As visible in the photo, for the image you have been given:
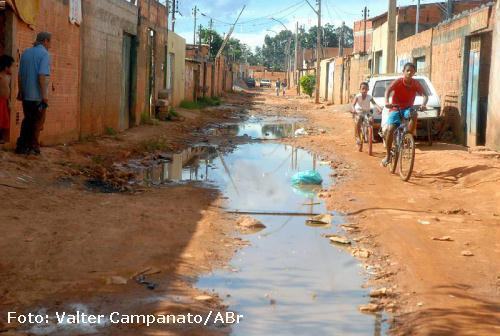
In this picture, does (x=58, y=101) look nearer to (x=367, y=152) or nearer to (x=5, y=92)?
(x=5, y=92)

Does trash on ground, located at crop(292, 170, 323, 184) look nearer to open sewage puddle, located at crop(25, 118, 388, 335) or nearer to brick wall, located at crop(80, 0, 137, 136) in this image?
open sewage puddle, located at crop(25, 118, 388, 335)

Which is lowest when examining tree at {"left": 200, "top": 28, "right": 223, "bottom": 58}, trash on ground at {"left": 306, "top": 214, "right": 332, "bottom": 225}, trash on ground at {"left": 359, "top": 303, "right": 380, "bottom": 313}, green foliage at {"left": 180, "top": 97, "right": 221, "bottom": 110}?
trash on ground at {"left": 359, "top": 303, "right": 380, "bottom": 313}

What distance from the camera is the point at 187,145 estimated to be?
1526 centimetres

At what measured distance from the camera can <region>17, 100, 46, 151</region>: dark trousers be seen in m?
9.38

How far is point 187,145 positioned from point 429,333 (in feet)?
38.4

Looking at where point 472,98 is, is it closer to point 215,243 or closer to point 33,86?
point 33,86

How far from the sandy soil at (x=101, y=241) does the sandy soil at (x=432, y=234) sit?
135 cm

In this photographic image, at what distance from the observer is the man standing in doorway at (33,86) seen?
9.25m

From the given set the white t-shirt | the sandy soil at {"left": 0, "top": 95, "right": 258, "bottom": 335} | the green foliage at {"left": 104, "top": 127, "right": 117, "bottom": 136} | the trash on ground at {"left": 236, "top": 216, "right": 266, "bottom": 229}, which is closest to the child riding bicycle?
the white t-shirt

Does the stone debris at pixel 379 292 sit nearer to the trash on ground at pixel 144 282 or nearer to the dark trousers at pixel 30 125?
the trash on ground at pixel 144 282

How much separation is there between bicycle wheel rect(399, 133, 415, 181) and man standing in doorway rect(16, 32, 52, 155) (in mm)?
5488

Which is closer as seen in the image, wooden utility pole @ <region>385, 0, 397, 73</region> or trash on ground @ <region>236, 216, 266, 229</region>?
trash on ground @ <region>236, 216, 266, 229</region>

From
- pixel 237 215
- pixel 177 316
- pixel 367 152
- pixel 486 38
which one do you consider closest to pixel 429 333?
pixel 177 316

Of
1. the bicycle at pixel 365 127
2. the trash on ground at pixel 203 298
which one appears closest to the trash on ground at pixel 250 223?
the trash on ground at pixel 203 298
